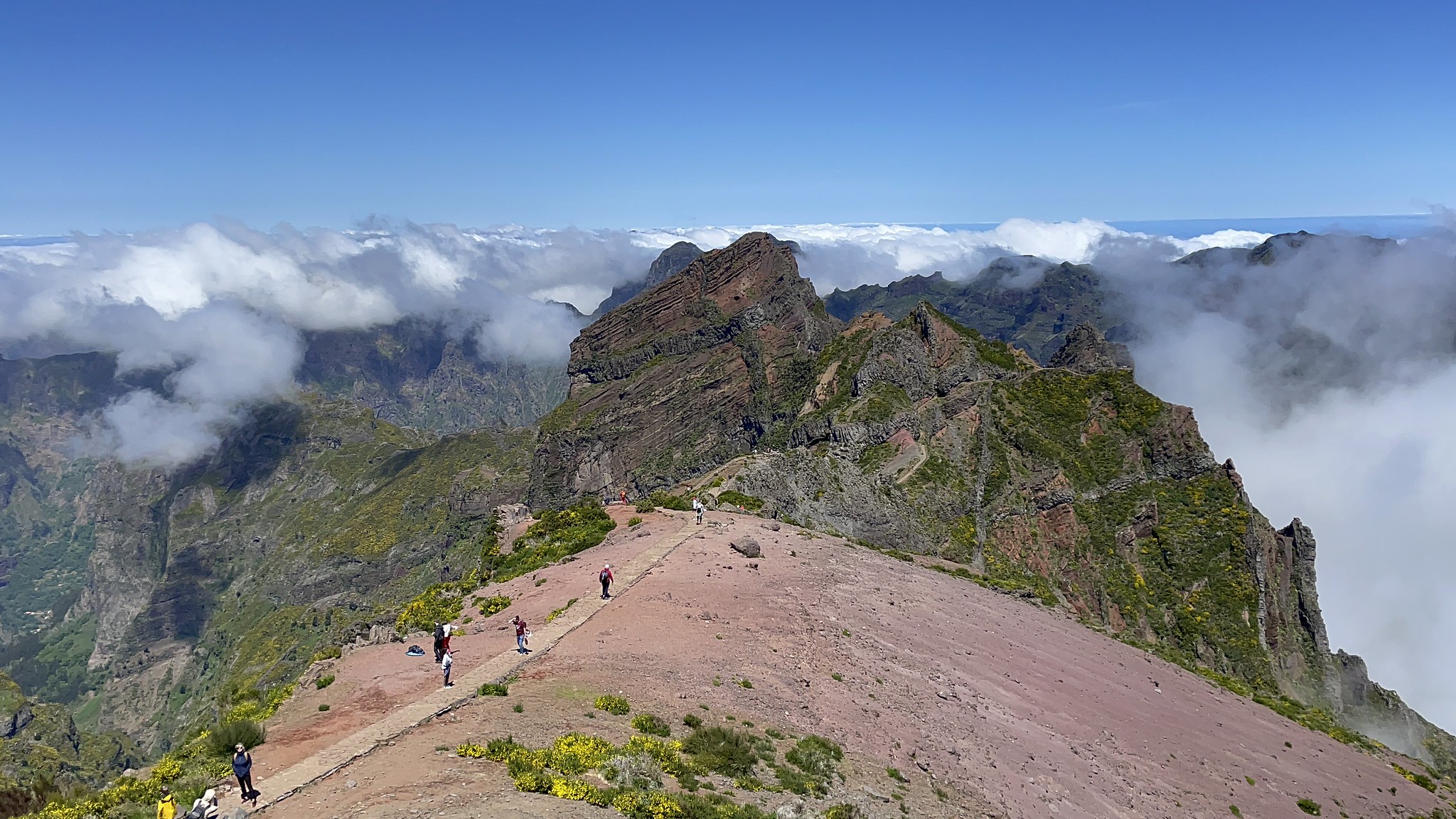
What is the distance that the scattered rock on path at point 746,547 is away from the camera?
44.7 metres

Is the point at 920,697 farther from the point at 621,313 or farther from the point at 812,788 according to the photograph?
the point at 621,313

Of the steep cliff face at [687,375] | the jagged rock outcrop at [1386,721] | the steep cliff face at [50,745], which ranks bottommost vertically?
the steep cliff face at [50,745]

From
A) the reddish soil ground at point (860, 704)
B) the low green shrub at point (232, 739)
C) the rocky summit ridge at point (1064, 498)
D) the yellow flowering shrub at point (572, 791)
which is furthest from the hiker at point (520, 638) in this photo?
the rocky summit ridge at point (1064, 498)

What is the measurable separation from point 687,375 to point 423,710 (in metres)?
146

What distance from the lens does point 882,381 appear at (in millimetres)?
107750

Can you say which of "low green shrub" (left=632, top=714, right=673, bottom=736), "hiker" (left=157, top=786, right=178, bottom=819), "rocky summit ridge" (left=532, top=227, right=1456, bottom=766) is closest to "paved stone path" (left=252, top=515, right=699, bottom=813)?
"hiker" (left=157, top=786, right=178, bottom=819)

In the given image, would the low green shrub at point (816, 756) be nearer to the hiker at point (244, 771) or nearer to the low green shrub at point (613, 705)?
the low green shrub at point (613, 705)

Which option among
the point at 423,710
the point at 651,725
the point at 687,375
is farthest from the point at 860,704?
the point at 687,375

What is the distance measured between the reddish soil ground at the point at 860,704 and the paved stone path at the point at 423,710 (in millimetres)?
577

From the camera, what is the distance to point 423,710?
78.7ft

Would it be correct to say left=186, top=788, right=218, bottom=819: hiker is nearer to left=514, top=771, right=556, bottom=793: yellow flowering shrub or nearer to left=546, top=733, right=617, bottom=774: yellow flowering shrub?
left=514, top=771, right=556, bottom=793: yellow flowering shrub

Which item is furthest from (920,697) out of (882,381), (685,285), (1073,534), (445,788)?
(685,285)

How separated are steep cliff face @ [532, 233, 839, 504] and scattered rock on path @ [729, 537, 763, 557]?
306ft

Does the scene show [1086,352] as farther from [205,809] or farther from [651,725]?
[205,809]
